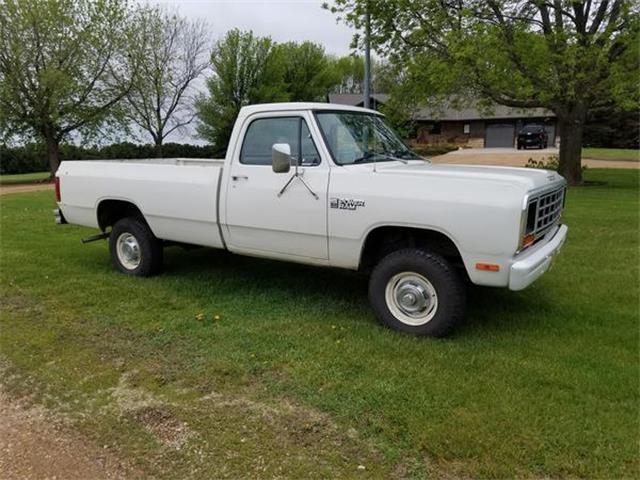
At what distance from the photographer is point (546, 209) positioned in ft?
15.7

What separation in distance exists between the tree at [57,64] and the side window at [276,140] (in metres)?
22.4

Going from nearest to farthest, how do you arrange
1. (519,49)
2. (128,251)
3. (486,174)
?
(486,174) < (128,251) < (519,49)

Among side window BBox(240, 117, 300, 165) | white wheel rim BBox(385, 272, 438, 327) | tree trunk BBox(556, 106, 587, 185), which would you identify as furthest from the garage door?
white wheel rim BBox(385, 272, 438, 327)

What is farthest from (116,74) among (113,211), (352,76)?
(352,76)

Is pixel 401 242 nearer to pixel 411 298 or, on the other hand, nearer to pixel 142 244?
pixel 411 298

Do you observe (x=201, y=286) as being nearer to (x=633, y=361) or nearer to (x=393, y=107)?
(x=633, y=361)

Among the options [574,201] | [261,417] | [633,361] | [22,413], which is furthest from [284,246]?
[574,201]

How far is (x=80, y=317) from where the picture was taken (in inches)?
209

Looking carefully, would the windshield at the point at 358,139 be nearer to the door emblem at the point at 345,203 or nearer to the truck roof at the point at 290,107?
the truck roof at the point at 290,107

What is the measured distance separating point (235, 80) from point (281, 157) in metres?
34.4

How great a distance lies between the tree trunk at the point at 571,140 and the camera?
56.6ft

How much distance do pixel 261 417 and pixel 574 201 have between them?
1223 centimetres

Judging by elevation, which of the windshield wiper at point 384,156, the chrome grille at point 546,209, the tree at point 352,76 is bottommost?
the chrome grille at point 546,209

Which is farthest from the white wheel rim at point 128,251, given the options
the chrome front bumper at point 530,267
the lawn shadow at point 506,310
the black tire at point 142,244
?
the chrome front bumper at point 530,267
